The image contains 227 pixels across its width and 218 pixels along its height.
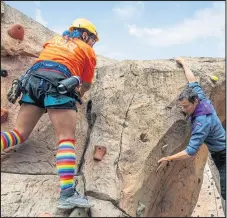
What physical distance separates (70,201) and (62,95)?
84cm

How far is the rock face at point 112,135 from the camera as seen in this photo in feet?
9.17

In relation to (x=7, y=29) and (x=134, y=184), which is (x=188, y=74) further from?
(x=7, y=29)

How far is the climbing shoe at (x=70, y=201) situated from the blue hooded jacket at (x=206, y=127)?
52.0 inches

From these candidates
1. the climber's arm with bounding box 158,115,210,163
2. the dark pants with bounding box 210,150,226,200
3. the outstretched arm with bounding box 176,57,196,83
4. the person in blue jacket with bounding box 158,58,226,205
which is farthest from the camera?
the outstretched arm with bounding box 176,57,196,83

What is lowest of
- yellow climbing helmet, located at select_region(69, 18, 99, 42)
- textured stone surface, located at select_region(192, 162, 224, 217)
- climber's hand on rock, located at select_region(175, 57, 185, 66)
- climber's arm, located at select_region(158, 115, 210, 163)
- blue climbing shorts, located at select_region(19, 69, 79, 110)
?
textured stone surface, located at select_region(192, 162, 224, 217)

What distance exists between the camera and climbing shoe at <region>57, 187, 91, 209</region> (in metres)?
2.51

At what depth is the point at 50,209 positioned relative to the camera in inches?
102

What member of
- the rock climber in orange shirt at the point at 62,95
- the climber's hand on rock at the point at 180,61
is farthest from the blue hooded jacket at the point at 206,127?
the rock climber in orange shirt at the point at 62,95

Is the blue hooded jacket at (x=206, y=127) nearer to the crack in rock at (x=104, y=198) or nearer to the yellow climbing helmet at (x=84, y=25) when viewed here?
the crack in rock at (x=104, y=198)

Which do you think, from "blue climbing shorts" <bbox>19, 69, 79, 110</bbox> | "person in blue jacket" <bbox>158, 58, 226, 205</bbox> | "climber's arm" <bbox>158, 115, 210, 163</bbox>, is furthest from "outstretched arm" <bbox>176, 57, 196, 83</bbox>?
"blue climbing shorts" <bbox>19, 69, 79, 110</bbox>

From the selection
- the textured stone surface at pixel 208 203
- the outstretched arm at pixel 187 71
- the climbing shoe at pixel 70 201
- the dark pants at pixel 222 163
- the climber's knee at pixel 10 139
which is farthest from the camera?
the textured stone surface at pixel 208 203

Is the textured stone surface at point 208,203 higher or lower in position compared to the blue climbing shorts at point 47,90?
lower

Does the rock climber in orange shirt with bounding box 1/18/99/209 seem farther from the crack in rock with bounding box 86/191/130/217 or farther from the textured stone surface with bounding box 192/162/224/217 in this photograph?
the textured stone surface with bounding box 192/162/224/217

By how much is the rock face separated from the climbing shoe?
0.36ft
